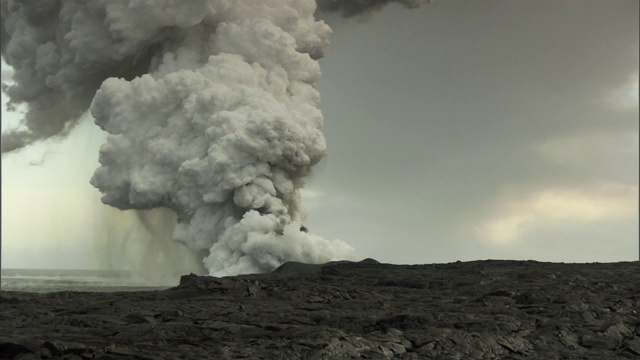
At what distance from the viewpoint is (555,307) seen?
92.2 ft

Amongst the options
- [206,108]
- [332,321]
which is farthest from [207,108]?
[332,321]

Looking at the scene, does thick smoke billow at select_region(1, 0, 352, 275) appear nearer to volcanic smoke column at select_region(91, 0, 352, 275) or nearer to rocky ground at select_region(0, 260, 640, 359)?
volcanic smoke column at select_region(91, 0, 352, 275)

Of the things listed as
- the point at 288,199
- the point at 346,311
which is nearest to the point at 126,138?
the point at 288,199

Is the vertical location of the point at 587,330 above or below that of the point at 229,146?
below

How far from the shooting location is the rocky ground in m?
19.3

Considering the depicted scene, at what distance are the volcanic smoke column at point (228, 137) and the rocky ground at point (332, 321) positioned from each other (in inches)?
602

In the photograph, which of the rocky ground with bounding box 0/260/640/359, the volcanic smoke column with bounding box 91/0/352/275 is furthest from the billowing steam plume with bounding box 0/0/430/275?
the rocky ground with bounding box 0/260/640/359

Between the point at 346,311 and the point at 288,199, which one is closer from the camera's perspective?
the point at 346,311

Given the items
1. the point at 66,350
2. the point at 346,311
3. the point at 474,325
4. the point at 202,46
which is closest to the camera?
the point at 66,350

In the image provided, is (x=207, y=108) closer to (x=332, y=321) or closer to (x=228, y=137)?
(x=228, y=137)

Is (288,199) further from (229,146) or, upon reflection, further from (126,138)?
(126,138)

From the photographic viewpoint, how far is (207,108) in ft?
178

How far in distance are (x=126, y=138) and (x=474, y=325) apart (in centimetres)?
4044

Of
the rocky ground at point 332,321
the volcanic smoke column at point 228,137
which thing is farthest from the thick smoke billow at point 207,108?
the rocky ground at point 332,321
